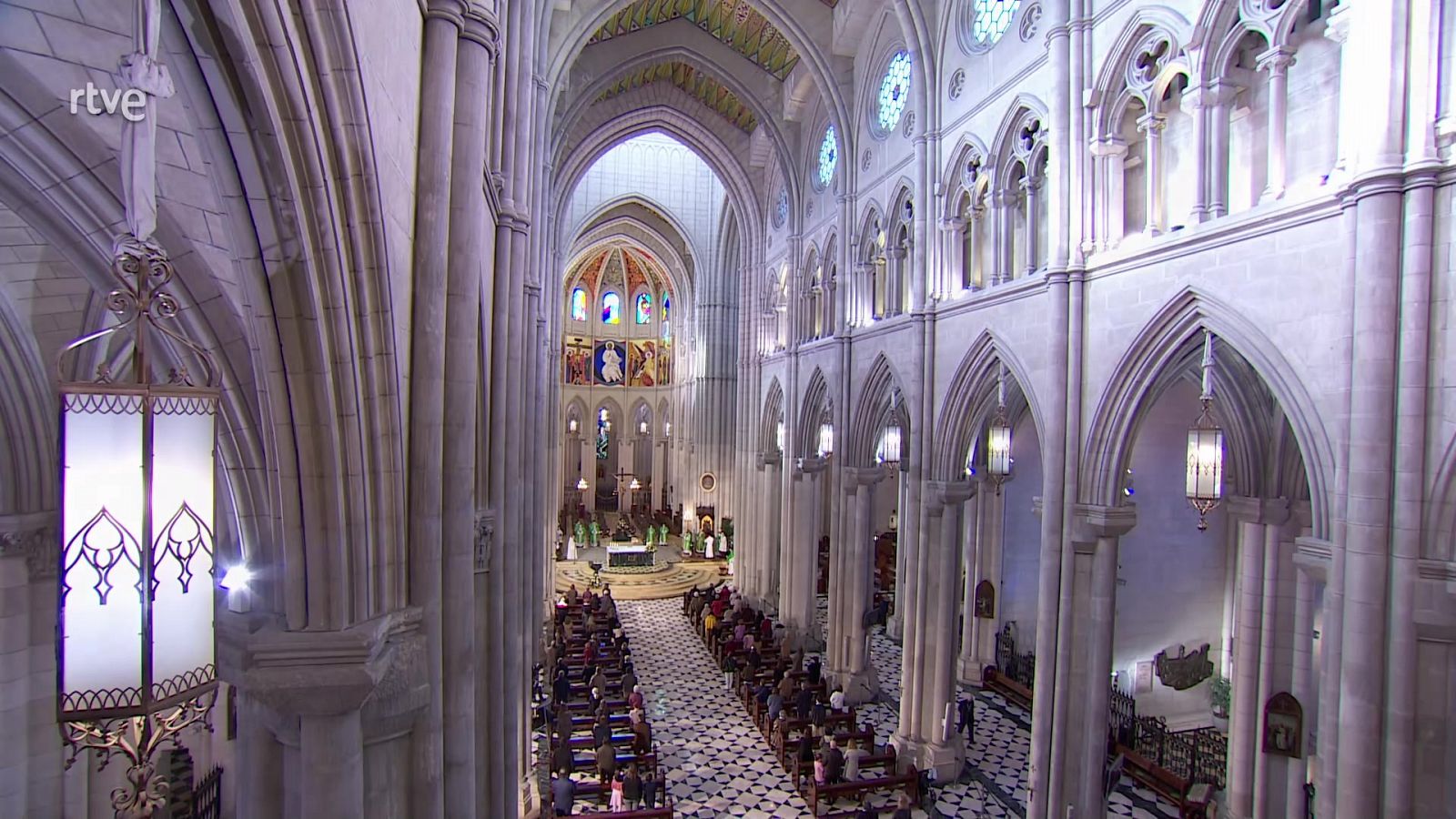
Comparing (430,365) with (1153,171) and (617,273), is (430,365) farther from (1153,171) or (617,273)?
(617,273)

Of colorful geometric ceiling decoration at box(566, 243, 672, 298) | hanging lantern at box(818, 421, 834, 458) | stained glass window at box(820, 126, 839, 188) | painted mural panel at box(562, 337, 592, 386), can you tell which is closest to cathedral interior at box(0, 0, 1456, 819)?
stained glass window at box(820, 126, 839, 188)

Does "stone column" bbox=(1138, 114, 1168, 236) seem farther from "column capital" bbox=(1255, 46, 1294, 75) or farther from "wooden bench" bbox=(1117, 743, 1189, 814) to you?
"wooden bench" bbox=(1117, 743, 1189, 814)

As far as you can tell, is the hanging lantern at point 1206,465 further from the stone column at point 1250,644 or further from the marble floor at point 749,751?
the marble floor at point 749,751

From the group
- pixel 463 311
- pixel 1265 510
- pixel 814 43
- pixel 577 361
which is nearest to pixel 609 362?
pixel 577 361

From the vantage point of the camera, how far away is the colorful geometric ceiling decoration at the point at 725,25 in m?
18.0

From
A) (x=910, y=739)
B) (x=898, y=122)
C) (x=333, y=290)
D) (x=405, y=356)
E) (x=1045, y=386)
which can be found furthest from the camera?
(x=898, y=122)

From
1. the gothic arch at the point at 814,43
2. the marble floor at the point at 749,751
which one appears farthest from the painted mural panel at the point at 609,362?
the gothic arch at the point at 814,43

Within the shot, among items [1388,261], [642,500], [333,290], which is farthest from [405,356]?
[642,500]

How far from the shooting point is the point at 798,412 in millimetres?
20297

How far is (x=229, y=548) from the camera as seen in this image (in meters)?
5.72

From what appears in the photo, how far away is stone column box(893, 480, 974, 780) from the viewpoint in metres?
12.7

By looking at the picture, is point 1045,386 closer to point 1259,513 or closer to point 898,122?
point 1259,513

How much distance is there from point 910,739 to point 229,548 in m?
11.0

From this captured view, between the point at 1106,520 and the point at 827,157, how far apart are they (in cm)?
1271
